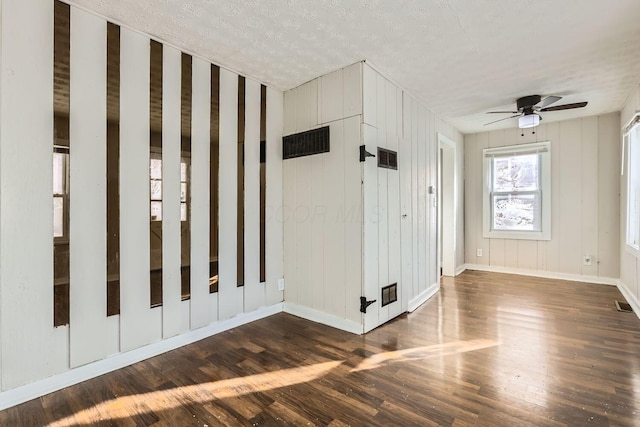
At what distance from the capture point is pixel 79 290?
81.4 inches

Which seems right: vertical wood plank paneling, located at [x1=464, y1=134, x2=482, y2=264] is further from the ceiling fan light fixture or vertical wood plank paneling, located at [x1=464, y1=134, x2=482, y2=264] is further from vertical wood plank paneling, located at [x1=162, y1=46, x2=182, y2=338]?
vertical wood plank paneling, located at [x1=162, y1=46, x2=182, y2=338]

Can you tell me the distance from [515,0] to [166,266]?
3118 millimetres

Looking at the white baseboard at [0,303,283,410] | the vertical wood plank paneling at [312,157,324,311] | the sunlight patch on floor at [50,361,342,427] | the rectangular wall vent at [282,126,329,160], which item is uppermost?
the rectangular wall vent at [282,126,329,160]

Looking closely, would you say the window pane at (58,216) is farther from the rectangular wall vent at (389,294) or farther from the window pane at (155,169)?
the rectangular wall vent at (389,294)

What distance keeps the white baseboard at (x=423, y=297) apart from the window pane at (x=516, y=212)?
209 cm

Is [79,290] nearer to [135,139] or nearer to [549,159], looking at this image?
[135,139]

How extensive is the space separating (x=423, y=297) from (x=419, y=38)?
112 inches

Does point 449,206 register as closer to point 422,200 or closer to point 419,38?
point 422,200

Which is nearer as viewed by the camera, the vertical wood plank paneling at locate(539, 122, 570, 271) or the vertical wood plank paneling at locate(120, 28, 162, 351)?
the vertical wood plank paneling at locate(120, 28, 162, 351)

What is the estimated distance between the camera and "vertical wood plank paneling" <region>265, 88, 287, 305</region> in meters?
3.36

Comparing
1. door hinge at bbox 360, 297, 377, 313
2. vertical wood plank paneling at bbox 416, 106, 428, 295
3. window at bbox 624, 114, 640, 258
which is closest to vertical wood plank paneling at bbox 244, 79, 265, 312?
door hinge at bbox 360, 297, 377, 313

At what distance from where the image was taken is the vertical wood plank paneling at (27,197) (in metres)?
1.81

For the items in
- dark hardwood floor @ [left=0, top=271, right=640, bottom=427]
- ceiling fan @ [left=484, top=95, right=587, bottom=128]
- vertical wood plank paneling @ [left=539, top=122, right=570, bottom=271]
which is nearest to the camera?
dark hardwood floor @ [left=0, top=271, right=640, bottom=427]

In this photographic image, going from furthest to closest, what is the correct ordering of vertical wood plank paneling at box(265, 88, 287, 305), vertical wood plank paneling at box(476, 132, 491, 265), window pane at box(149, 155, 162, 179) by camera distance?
1. vertical wood plank paneling at box(476, 132, 491, 265)
2. vertical wood plank paneling at box(265, 88, 287, 305)
3. window pane at box(149, 155, 162, 179)
